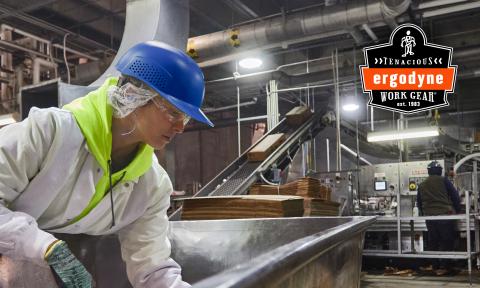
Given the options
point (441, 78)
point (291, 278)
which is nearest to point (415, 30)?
point (441, 78)

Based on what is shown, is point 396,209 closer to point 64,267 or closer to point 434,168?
point 434,168

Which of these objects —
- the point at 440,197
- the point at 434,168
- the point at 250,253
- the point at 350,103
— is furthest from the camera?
the point at 350,103

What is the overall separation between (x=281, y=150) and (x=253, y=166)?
476 mm

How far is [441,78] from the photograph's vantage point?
678 cm

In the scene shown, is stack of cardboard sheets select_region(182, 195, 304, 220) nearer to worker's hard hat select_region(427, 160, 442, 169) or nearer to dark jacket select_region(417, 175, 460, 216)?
dark jacket select_region(417, 175, 460, 216)

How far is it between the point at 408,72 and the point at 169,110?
5.88 m

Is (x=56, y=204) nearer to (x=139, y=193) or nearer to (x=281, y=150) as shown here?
(x=139, y=193)

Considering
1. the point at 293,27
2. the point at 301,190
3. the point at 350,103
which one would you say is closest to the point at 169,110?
the point at 301,190

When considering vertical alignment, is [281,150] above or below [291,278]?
above

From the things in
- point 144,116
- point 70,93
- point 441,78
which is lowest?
point 144,116

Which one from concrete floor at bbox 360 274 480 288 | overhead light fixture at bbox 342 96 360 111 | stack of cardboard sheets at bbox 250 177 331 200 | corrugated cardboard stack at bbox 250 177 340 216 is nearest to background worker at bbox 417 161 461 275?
concrete floor at bbox 360 274 480 288

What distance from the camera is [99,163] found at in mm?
1424

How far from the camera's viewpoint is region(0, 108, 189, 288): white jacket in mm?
1214

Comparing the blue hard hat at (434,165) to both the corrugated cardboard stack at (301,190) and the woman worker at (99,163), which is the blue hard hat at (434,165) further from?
the woman worker at (99,163)
